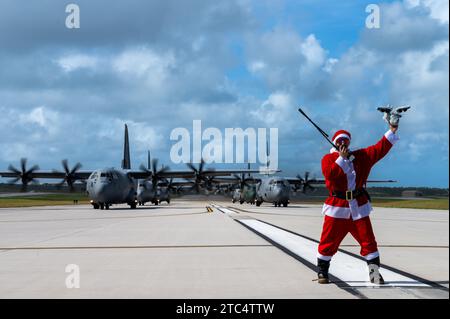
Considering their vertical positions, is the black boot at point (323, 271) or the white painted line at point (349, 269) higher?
the black boot at point (323, 271)

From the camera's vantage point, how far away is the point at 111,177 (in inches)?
1538

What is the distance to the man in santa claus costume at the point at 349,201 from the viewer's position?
7.32 meters

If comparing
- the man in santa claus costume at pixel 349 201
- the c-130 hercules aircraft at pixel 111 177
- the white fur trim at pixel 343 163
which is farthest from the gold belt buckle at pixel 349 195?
the c-130 hercules aircraft at pixel 111 177

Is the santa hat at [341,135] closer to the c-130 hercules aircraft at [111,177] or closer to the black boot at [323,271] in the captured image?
the black boot at [323,271]

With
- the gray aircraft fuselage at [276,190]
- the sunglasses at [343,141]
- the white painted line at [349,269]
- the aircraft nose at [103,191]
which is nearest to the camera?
the white painted line at [349,269]

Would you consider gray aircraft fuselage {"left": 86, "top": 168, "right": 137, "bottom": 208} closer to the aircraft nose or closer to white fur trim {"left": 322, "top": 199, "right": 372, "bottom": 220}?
the aircraft nose

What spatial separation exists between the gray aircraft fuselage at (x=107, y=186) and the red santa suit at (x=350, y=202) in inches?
1277

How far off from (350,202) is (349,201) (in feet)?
0.07

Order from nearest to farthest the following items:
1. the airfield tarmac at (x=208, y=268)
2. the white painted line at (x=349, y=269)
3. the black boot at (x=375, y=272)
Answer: the airfield tarmac at (x=208, y=268) → the black boot at (x=375, y=272) → the white painted line at (x=349, y=269)

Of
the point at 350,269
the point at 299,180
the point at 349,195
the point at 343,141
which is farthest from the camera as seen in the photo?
the point at 299,180

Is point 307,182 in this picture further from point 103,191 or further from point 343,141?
point 343,141

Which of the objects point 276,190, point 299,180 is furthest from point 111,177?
point 299,180

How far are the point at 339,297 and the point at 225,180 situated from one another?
7269 cm
